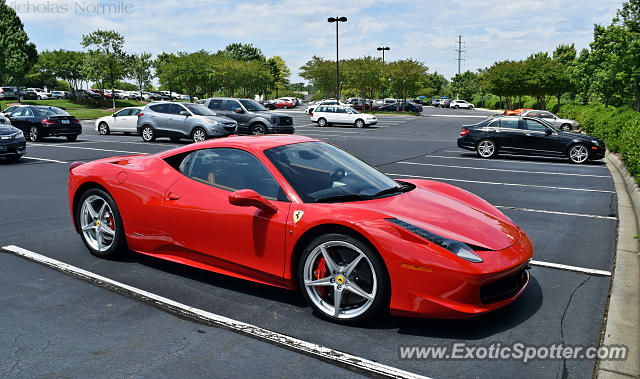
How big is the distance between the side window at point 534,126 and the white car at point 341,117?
19.9 m

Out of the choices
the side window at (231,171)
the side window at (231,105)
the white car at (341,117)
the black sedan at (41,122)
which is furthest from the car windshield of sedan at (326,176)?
the white car at (341,117)

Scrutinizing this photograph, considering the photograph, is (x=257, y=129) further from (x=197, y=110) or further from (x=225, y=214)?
(x=225, y=214)

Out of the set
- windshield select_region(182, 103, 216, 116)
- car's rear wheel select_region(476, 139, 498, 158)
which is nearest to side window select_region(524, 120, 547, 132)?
car's rear wheel select_region(476, 139, 498, 158)

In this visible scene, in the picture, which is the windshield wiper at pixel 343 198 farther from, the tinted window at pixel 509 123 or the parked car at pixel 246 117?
the parked car at pixel 246 117

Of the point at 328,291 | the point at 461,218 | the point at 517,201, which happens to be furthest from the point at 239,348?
the point at 517,201

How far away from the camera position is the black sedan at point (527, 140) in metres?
15.8

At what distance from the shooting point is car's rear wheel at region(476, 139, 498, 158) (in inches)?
663

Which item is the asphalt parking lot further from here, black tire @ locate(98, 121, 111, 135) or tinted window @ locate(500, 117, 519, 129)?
black tire @ locate(98, 121, 111, 135)

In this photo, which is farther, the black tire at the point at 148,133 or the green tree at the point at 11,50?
the green tree at the point at 11,50

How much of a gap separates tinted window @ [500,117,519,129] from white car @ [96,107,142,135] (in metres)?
16.4

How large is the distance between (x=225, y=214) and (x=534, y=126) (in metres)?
14.6

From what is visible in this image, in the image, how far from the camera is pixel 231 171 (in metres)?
4.52

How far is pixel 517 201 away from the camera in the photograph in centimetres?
896

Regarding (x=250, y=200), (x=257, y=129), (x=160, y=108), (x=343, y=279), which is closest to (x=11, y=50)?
(x=160, y=108)
